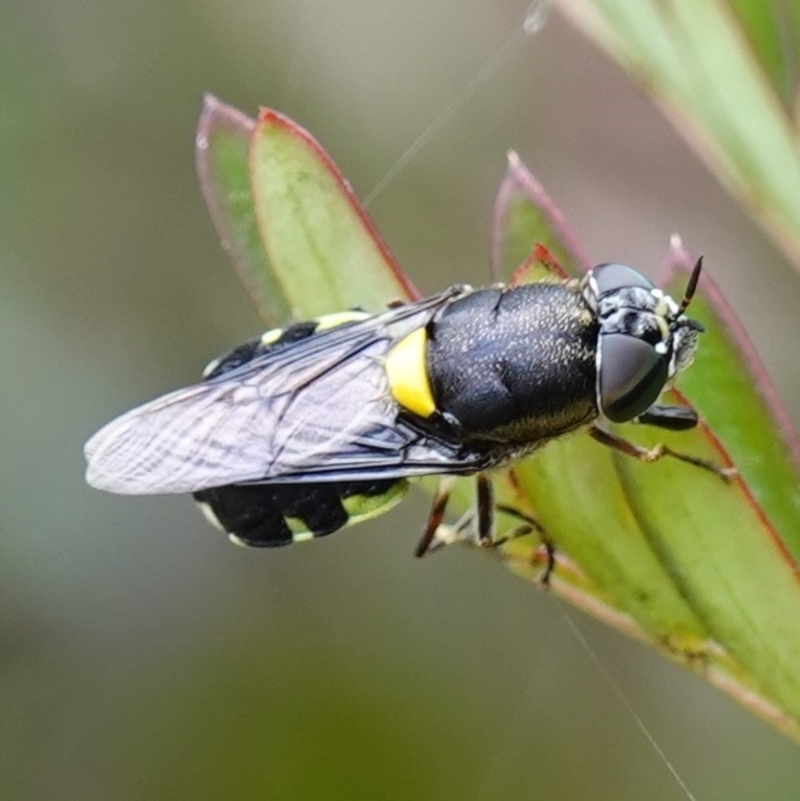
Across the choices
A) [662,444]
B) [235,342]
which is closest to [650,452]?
[662,444]

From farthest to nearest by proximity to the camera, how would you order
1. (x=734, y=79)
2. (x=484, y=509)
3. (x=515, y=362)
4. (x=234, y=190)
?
(x=515, y=362)
(x=484, y=509)
(x=234, y=190)
(x=734, y=79)

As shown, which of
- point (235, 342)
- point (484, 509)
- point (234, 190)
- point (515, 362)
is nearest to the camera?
point (234, 190)

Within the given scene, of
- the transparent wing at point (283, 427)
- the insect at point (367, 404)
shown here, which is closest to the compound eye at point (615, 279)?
the insect at point (367, 404)

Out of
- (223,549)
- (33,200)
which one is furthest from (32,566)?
(33,200)

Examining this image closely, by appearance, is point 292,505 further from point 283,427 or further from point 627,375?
point 627,375

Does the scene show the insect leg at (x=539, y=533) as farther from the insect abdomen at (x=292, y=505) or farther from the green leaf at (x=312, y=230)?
the insect abdomen at (x=292, y=505)

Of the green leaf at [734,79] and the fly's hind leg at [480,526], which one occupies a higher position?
the green leaf at [734,79]

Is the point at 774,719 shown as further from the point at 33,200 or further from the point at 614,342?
the point at 33,200

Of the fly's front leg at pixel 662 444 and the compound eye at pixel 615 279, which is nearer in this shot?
the fly's front leg at pixel 662 444
